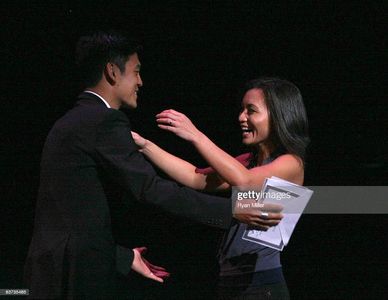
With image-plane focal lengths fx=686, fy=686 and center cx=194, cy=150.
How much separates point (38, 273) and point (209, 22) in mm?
2044

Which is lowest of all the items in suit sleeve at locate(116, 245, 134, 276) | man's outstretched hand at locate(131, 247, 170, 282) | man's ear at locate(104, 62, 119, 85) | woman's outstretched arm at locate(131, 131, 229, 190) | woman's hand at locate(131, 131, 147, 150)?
man's outstretched hand at locate(131, 247, 170, 282)

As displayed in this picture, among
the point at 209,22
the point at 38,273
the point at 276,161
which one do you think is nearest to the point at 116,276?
the point at 38,273

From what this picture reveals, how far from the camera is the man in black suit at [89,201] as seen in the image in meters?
1.73

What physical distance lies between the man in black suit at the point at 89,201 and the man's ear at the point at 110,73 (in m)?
0.08

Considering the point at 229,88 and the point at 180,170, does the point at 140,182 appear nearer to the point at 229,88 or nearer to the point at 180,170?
the point at 180,170

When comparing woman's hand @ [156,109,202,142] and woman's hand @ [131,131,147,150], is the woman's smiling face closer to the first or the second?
woman's hand @ [156,109,202,142]

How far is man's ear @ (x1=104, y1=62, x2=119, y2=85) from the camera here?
1916mm

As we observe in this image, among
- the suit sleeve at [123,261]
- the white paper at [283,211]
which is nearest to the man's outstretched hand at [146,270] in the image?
the suit sleeve at [123,261]

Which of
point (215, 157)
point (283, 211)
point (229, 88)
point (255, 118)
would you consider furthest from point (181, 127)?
point (229, 88)

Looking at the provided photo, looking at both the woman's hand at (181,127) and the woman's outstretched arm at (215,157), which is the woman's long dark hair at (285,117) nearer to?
the woman's outstretched arm at (215,157)

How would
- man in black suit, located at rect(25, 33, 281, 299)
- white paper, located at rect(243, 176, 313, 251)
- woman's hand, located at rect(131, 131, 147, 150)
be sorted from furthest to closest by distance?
woman's hand, located at rect(131, 131, 147, 150)
white paper, located at rect(243, 176, 313, 251)
man in black suit, located at rect(25, 33, 281, 299)

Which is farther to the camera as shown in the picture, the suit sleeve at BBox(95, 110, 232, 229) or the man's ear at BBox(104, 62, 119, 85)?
the man's ear at BBox(104, 62, 119, 85)

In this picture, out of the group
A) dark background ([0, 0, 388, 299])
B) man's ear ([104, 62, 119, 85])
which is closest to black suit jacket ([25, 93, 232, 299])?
man's ear ([104, 62, 119, 85])

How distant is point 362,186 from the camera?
12.5ft
